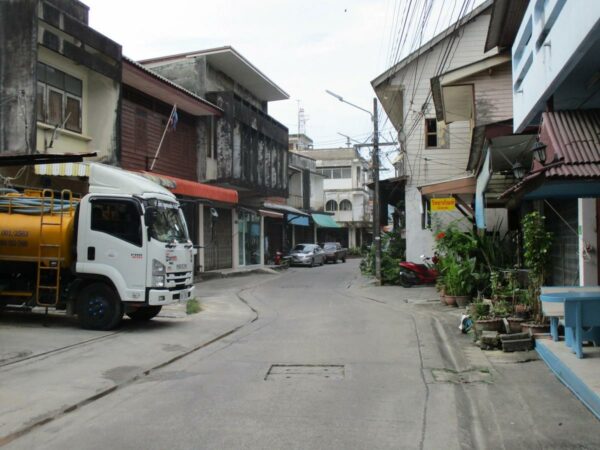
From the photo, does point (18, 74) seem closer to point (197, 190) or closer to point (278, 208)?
point (197, 190)

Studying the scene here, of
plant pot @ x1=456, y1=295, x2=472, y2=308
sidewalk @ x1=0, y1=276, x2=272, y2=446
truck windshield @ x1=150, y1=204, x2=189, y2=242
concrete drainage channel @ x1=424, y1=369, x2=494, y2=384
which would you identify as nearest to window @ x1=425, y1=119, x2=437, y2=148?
plant pot @ x1=456, y1=295, x2=472, y2=308

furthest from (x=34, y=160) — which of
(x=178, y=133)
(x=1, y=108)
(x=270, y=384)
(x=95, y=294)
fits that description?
(x=178, y=133)

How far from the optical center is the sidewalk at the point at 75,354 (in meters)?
6.02

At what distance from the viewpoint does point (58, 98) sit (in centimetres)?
1532

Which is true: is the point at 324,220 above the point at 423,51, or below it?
below

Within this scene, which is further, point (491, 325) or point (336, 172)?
point (336, 172)

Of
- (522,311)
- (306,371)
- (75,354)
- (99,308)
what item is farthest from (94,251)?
(522,311)

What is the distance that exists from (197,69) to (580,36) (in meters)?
20.8

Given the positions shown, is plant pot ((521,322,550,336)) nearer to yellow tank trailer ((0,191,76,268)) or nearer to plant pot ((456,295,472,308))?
plant pot ((456,295,472,308))

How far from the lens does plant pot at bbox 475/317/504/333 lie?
31.6 feet

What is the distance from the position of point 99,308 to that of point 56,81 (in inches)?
293

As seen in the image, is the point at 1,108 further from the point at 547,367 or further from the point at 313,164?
the point at 313,164

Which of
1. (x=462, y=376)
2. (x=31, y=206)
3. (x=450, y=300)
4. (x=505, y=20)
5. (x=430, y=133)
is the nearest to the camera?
(x=462, y=376)

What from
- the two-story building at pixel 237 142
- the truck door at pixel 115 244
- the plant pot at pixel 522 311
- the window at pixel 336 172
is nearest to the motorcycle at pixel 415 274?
the two-story building at pixel 237 142
